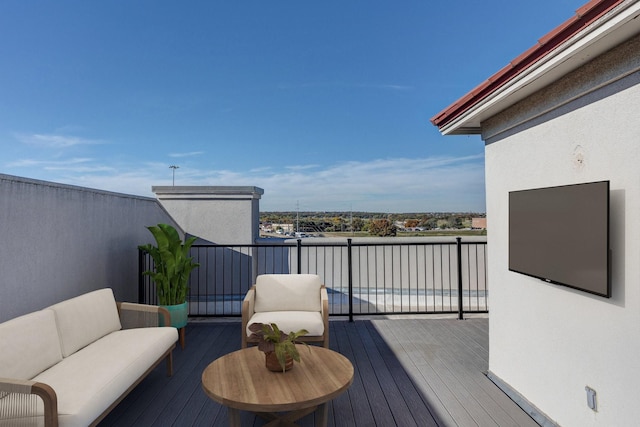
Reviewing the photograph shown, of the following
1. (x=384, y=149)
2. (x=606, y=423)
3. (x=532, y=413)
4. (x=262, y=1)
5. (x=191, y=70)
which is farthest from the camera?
(x=384, y=149)

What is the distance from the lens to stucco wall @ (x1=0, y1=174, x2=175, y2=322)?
297 centimetres

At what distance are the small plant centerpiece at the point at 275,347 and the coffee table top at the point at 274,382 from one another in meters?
0.06

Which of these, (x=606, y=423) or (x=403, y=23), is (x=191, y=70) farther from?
(x=606, y=423)

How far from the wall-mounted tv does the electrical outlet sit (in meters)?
0.69

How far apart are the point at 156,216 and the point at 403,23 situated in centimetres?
846

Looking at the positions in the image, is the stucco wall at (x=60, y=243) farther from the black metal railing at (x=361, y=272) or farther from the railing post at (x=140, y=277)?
the black metal railing at (x=361, y=272)

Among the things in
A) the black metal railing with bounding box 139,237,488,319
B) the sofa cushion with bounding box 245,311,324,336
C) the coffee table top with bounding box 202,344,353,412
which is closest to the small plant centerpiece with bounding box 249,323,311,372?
the coffee table top with bounding box 202,344,353,412

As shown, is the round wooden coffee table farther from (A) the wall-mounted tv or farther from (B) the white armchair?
(A) the wall-mounted tv

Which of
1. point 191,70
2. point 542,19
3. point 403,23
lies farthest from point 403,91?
point 191,70

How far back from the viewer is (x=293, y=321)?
3.82m

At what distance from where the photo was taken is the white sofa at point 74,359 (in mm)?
1919

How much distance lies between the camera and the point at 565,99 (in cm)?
242

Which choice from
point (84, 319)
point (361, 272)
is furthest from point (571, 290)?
point (361, 272)

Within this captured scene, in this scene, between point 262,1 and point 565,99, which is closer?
point 565,99
